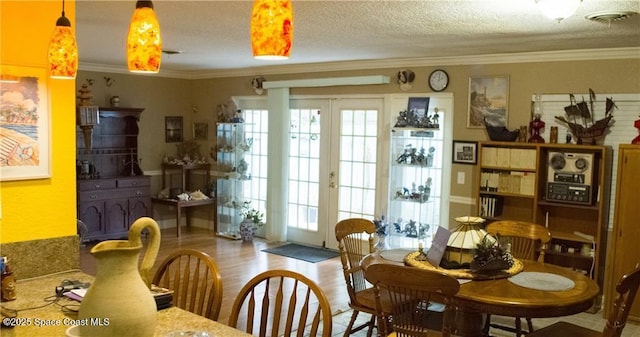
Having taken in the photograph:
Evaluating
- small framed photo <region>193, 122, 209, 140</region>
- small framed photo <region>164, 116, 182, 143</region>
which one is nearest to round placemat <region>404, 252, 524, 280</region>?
small framed photo <region>193, 122, 209, 140</region>

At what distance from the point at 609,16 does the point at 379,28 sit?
155 cm

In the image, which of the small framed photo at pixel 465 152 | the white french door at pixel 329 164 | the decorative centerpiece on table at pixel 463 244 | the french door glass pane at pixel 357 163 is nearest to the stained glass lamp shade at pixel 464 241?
the decorative centerpiece on table at pixel 463 244

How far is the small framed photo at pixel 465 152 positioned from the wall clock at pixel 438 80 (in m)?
0.61

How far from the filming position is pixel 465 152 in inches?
228

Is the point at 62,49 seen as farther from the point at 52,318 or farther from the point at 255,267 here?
the point at 255,267

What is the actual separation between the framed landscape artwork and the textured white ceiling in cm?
122

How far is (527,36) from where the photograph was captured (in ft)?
14.6

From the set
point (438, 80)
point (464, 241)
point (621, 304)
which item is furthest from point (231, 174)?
point (621, 304)

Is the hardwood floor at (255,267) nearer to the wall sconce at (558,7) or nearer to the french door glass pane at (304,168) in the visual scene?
the french door glass pane at (304,168)

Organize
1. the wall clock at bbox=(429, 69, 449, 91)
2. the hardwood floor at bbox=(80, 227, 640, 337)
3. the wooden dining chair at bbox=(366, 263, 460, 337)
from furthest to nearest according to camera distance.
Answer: the wall clock at bbox=(429, 69, 449, 91) → the hardwood floor at bbox=(80, 227, 640, 337) → the wooden dining chair at bbox=(366, 263, 460, 337)

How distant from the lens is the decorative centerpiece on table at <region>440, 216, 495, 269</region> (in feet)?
10.7

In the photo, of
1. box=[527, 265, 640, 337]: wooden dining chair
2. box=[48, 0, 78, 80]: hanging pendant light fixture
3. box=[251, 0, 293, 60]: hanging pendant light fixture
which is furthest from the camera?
box=[527, 265, 640, 337]: wooden dining chair

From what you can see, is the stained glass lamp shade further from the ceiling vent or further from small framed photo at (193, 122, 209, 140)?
small framed photo at (193, 122, 209, 140)

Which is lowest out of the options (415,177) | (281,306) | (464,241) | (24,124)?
(281,306)
